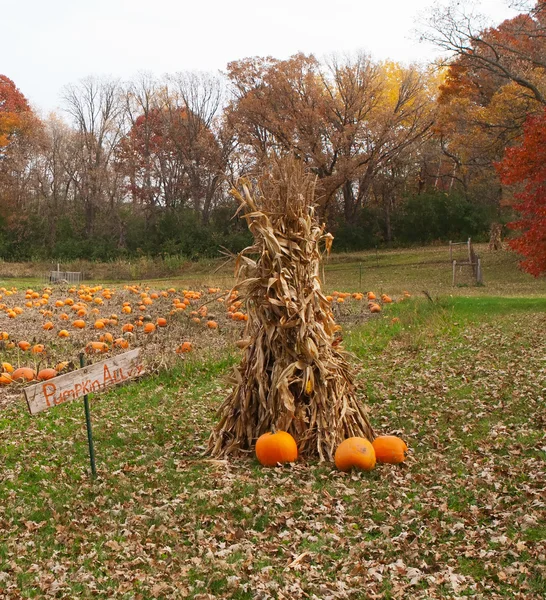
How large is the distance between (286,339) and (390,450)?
134 cm

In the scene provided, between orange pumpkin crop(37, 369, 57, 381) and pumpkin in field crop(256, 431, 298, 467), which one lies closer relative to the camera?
pumpkin in field crop(256, 431, 298, 467)

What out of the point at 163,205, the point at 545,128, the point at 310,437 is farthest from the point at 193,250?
the point at 310,437

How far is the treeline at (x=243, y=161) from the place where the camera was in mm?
35688

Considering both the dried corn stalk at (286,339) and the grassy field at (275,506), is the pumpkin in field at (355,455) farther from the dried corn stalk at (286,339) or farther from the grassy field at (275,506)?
the dried corn stalk at (286,339)

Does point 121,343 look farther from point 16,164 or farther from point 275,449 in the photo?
point 16,164

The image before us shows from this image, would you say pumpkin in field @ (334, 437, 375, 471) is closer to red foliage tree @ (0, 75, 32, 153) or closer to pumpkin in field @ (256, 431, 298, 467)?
pumpkin in field @ (256, 431, 298, 467)

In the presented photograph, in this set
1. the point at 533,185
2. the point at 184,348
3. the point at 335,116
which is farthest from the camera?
the point at 335,116

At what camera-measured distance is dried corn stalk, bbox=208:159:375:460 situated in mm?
6059

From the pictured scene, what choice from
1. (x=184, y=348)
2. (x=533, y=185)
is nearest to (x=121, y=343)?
(x=184, y=348)

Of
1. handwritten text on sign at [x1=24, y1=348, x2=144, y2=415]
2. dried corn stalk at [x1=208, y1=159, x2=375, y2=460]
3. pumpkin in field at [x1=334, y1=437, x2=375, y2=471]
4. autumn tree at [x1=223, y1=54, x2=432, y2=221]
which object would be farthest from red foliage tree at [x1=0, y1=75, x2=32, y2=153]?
pumpkin in field at [x1=334, y1=437, x2=375, y2=471]

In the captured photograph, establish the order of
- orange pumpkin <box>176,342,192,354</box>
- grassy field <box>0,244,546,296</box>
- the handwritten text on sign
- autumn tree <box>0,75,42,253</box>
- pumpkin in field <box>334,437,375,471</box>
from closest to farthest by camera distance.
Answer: the handwritten text on sign < pumpkin in field <box>334,437,375,471</box> < orange pumpkin <box>176,342,192,354</box> < grassy field <box>0,244,546,296</box> < autumn tree <box>0,75,42,253</box>

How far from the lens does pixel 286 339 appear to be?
20.2 ft

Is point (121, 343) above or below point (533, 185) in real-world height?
below

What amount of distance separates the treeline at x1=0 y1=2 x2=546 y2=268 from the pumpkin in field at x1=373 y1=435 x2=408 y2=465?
26.2 m
